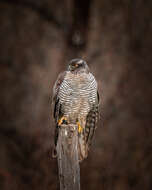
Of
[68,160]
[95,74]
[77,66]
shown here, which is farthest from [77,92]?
[95,74]

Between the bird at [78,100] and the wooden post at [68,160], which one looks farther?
the bird at [78,100]

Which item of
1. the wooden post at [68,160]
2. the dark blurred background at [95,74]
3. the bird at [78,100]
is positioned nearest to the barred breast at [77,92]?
the bird at [78,100]

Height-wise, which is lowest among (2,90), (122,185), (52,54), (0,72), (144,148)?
(122,185)

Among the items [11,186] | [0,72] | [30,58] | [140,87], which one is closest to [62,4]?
[30,58]

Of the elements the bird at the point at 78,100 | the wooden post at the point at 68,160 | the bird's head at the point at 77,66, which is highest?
the bird's head at the point at 77,66

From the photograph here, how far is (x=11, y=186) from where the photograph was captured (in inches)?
106

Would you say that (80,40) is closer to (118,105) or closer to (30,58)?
(30,58)

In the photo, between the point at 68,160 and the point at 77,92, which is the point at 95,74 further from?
the point at 68,160

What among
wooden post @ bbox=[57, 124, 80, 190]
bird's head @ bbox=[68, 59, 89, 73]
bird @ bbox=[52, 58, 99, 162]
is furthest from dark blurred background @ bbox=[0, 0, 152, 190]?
wooden post @ bbox=[57, 124, 80, 190]

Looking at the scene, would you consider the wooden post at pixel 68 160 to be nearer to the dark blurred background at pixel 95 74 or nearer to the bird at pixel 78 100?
the bird at pixel 78 100

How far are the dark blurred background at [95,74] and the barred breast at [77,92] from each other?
935 mm

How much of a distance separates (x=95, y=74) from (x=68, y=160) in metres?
1.41

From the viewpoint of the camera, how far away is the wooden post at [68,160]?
1.47 metres

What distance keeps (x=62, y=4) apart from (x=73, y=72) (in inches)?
54.0
